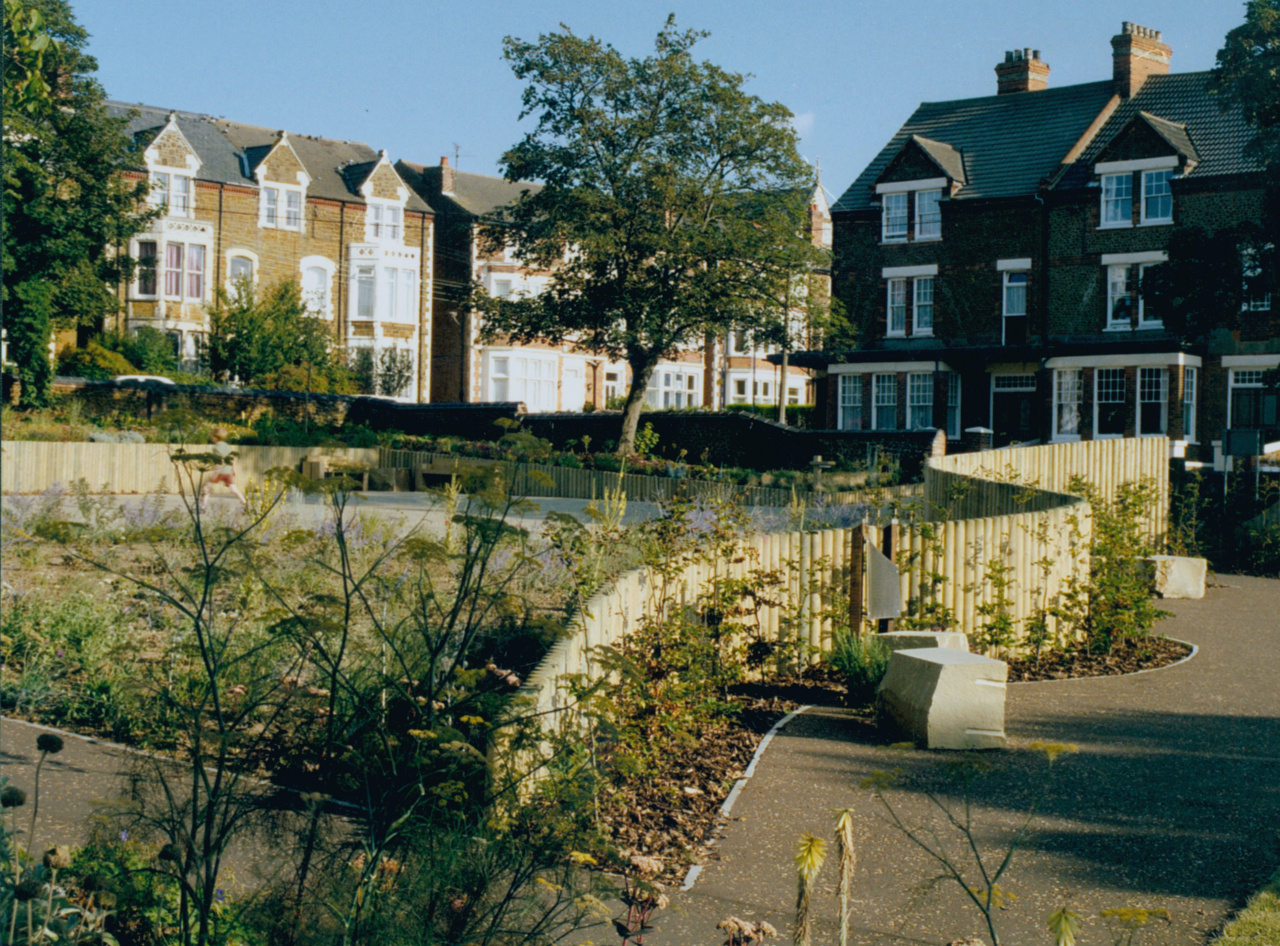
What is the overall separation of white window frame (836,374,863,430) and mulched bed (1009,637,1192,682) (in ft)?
91.0

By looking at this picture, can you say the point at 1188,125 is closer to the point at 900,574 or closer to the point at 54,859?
the point at 900,574

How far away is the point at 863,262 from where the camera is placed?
38938 mm

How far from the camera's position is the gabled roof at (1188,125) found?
3353cm

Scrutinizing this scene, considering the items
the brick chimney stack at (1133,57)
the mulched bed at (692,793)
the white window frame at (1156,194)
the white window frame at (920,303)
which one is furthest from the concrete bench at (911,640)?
the brick chimney stack at (1133,57)

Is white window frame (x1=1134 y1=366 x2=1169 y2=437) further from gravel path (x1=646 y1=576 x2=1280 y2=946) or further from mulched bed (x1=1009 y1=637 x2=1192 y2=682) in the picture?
gravel path (x1=646 y1=576 x2=1280 y2=946)

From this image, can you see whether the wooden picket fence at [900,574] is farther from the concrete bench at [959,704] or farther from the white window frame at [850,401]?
the white window frame at [850,401]

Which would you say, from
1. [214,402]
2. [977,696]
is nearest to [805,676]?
[977,696]

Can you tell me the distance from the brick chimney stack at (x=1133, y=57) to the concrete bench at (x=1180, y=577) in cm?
2700

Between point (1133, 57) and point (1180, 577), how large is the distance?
27.6 metres

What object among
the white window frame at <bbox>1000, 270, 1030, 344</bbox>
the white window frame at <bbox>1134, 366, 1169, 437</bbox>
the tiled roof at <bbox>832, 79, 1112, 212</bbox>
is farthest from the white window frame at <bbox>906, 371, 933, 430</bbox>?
the white window frame at <bbox>1134, 366, 1169, 437</bbox>

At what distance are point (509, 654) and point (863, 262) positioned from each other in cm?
3274

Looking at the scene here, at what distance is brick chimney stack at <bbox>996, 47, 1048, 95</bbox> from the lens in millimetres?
39562

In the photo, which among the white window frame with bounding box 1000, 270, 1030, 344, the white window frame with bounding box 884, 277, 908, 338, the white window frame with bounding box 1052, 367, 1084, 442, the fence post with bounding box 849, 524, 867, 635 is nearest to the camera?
the fence post with bounding box 849, 524, 867, 635

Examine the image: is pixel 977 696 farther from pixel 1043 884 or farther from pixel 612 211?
pixel 612 211
